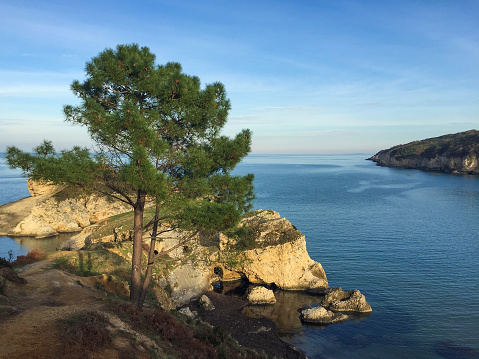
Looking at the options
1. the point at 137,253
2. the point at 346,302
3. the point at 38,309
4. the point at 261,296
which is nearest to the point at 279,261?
the point at 261,296

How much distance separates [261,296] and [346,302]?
934 centimetres

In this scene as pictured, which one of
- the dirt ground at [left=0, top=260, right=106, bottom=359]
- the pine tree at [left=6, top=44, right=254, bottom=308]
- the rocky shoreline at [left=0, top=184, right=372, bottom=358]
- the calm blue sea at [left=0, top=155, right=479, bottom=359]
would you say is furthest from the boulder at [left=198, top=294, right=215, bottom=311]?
the pine tree at [left=6, top=44, right=254, bottom=308]

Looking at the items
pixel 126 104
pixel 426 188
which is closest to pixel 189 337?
pixel 126 104

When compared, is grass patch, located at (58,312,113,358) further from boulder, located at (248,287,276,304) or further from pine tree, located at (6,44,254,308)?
boulder, located at (248,287,276,304)

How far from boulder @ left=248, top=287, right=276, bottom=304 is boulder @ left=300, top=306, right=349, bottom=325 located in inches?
197

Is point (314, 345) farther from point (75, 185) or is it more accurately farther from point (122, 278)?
point (75, 185)

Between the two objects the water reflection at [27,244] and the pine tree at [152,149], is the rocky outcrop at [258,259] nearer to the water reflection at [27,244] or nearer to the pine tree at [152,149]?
the pine tree at [152,149]

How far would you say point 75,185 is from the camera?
1838cm

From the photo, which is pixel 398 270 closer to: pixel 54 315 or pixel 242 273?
pixel 242 273

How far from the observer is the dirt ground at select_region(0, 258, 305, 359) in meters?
12.7

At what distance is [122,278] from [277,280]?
64.9ft

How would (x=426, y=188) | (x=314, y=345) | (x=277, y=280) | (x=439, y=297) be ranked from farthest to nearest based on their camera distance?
(x=426, y=188), (x=277, y=280), (x=439, y=297), (x=314, y=345)

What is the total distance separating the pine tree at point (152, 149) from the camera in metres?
17.6

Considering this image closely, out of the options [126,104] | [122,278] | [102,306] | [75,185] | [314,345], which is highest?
[126,104]
